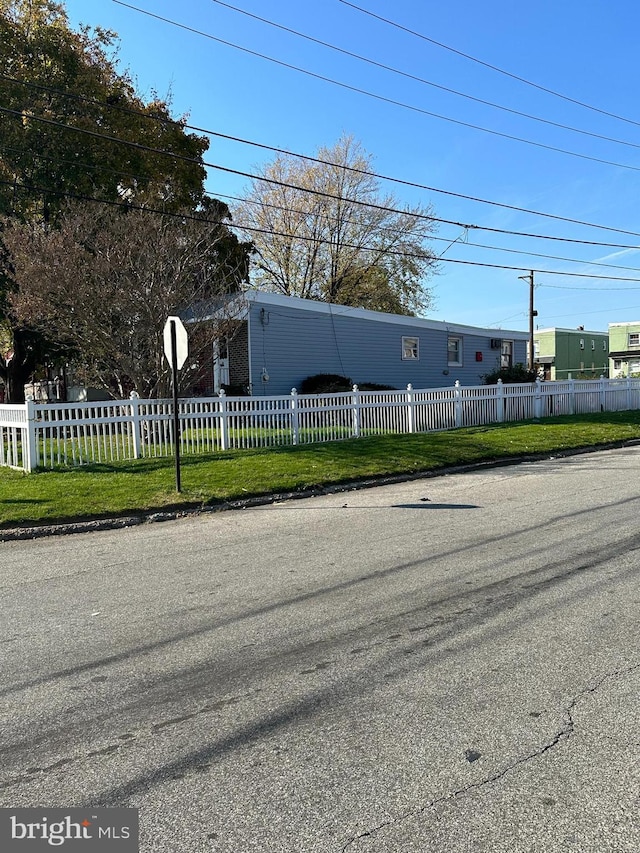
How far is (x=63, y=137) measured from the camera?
19.9 meters

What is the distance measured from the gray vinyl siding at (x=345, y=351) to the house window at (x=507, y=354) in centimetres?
199

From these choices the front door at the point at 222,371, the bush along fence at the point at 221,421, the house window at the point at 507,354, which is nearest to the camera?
the bush along fence at the point at 221,421

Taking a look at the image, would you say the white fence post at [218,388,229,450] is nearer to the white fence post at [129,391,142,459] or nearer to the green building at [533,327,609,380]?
the white fence post at [129,391,142,459]

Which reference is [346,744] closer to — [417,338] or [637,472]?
[637,472]

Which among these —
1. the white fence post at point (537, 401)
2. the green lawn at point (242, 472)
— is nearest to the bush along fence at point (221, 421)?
the green lawn at point (242, 472)

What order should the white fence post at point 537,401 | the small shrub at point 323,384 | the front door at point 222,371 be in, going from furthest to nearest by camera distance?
the small shrub at point 323,384
the front door at point 222,371
the white fence post at point 537,401

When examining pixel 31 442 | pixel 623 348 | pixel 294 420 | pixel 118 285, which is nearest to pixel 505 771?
pixel 31 442

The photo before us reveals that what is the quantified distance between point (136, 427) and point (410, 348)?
15.4 meters

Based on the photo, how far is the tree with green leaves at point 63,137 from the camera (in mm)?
19391

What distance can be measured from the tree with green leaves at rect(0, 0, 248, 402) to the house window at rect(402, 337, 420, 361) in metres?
8.28

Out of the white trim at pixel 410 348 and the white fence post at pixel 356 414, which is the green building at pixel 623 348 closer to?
the white trim at pixel 410 348

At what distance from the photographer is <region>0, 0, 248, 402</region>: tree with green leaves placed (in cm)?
1939

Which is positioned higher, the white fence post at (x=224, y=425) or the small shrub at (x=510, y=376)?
the small shrub at (x=510, y=376)

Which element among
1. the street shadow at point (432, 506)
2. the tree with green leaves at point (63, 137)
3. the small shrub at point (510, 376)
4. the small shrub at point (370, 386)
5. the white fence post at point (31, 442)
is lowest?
the street shadow at point (432, 506)
